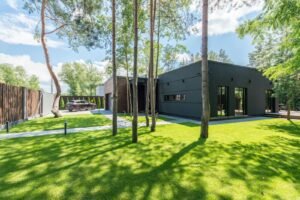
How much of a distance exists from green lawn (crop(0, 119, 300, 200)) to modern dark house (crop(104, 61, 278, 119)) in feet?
21.4

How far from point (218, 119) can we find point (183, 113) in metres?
2.96

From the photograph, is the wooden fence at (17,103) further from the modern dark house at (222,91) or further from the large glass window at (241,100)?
the large glass window at (241,100)

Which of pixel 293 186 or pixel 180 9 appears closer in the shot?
pixel 293 186

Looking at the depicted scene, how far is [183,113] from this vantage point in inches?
562

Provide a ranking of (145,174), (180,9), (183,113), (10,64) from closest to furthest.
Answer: (145,174) → (180,9) → (183,113) → (10,64)

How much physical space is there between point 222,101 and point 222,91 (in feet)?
2.40

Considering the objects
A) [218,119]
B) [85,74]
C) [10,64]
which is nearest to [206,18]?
[218,119]

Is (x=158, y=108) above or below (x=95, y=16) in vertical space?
below

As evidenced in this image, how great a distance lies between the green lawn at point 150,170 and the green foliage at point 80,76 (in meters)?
36.5

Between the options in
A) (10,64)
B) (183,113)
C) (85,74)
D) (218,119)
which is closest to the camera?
(218,119)

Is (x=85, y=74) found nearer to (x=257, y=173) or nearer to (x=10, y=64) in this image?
(x=10, y=64)

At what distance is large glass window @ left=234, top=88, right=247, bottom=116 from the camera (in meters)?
14.0

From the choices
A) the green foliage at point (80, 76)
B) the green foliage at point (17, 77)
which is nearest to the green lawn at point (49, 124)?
the green foliage at point (80, 76)

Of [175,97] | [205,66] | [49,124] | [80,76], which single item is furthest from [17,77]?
[205,66]
